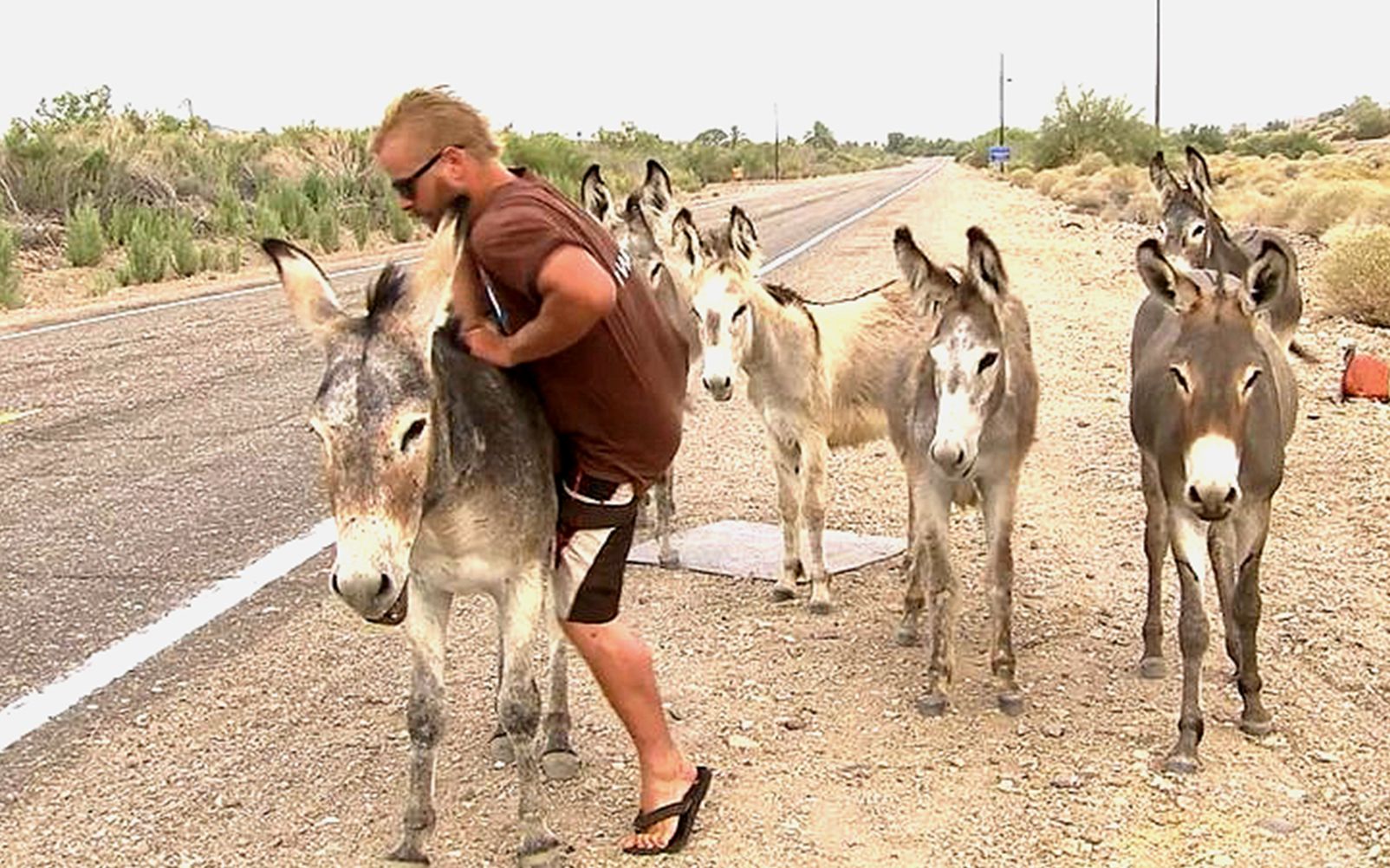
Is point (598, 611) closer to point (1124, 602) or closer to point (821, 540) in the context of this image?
point (821, 540)

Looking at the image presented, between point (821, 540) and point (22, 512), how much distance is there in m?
4.69

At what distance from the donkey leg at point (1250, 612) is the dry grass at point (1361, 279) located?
1210 cm

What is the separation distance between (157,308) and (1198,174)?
44.1 feet

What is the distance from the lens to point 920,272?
5.82 meters

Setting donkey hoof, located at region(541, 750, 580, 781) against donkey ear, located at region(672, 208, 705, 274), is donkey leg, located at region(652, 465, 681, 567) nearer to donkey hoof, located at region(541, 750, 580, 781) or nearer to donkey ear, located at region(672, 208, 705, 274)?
donkey ear, located at region(672, 208, 705, 274)

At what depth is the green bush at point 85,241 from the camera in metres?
24.2

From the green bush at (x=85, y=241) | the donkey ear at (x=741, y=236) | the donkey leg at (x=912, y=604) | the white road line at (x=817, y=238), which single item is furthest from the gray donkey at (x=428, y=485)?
the green bush at (x=85, y=241)

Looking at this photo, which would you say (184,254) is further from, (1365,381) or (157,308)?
(1365,381)

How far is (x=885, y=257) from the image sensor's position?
24.1m

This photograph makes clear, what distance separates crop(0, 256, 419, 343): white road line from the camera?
56.0 ft

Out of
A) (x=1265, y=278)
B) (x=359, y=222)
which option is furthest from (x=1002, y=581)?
(x=359, y=222)

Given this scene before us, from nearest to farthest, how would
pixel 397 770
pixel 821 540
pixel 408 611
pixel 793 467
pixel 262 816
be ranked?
pixel 408 611, pixel 262 816, pixel 397 770, pixel 821 540, pixel 793 467

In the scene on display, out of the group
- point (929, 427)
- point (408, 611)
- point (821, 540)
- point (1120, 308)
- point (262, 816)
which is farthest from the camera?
point (1120, 308)

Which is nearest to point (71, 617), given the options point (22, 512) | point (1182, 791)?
point (22, 512)
